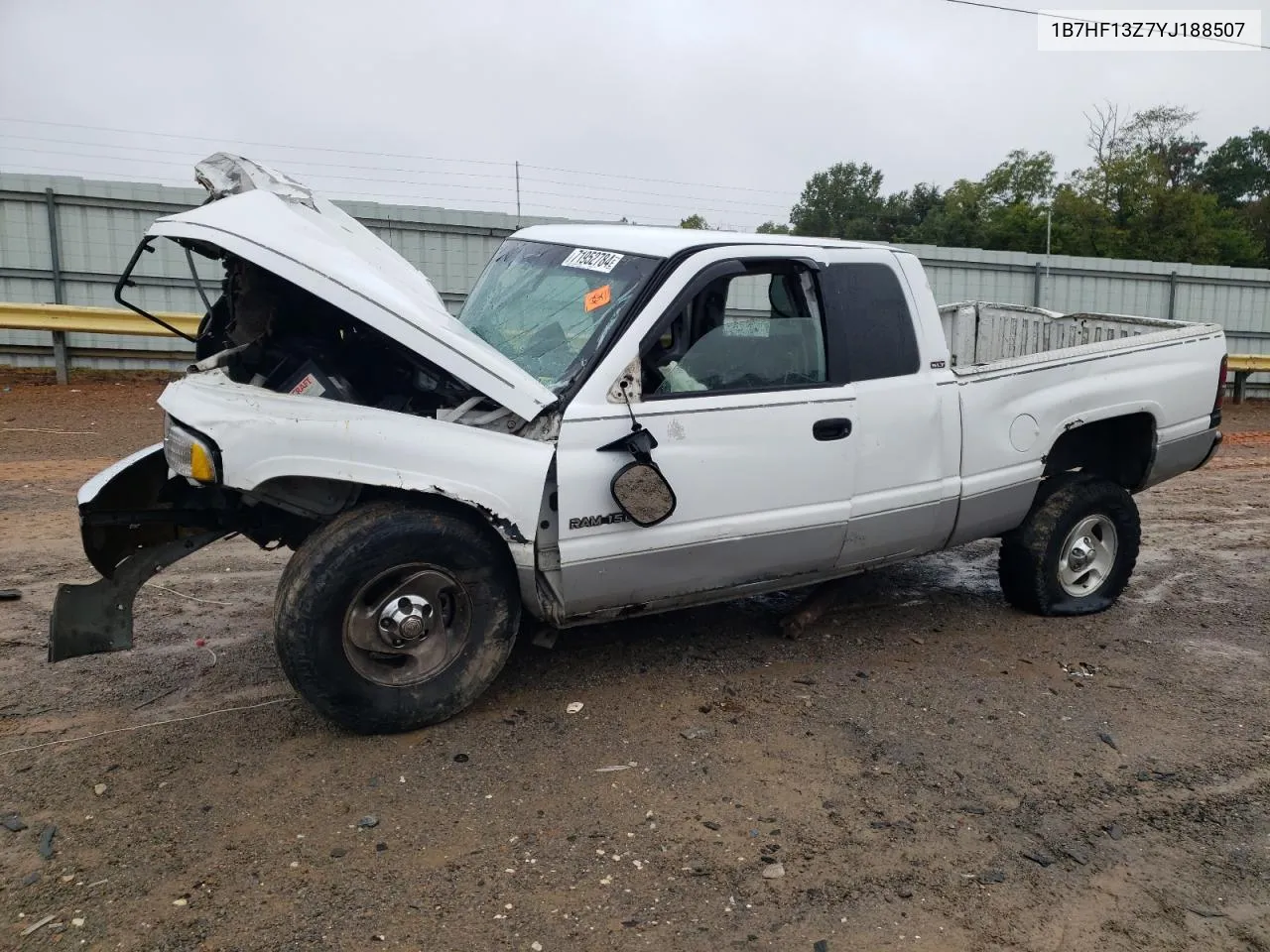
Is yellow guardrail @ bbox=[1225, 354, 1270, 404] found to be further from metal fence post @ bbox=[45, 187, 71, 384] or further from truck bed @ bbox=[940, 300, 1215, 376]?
metal fence post @ bbox=[45, 187, 71, 384]

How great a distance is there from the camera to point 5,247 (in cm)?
1360

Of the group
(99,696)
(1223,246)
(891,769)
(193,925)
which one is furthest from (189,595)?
(1223,246)

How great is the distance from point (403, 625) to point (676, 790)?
117cm

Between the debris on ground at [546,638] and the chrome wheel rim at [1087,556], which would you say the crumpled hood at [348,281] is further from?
the chrome wheel rim at [1087,556]

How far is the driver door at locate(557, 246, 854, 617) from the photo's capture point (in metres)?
3.98

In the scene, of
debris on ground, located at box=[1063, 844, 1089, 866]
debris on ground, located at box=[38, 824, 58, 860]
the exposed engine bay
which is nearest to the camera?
debris on ground, located at box=[38, 824, 58, 860]

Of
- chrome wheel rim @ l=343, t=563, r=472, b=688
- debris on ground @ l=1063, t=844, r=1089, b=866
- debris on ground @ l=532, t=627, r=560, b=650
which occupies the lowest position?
debris on ground @ l=1063, t=844, r=1089, b=866

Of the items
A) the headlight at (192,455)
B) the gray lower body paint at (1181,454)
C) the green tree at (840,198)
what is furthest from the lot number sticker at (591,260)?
the green tree at (840,198)

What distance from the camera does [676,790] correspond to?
144 inches

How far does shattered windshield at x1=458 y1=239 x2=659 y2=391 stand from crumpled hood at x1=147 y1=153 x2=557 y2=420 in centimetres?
25

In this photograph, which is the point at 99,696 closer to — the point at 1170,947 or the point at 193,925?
the point at 193,925

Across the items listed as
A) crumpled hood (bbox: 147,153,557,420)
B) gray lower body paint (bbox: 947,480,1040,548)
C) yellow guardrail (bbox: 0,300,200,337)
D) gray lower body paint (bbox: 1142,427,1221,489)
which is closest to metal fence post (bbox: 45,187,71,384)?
yellow guardrail (bbox: 0,300,200,337)

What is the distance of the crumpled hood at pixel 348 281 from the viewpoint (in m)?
3.72

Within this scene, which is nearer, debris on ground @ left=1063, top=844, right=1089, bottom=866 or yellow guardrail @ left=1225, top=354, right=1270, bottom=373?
debris on ground @ left=1063, top=844, right=1089, bottom=866
